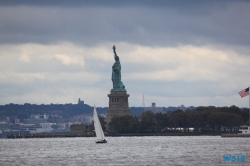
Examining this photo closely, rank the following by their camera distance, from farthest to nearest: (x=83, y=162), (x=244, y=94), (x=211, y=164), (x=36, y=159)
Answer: (x=244, y=94), (x=36, y=159), (x=83, y=162), (x=211, y=164)

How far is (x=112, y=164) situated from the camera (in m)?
103

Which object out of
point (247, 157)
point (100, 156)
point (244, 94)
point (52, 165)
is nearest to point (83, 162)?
point (52, 165)

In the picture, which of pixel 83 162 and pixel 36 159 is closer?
pixel 83 162

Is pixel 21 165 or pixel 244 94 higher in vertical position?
pixel 244 94

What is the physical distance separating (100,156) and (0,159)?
1341 cm

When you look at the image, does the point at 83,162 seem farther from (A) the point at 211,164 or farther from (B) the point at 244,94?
(B) the point at 244,94

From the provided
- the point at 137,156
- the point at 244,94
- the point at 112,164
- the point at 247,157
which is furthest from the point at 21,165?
the point at 244,94

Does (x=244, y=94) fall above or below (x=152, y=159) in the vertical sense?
above

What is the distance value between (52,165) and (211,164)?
1853 centimetres

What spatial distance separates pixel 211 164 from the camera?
99.4 m

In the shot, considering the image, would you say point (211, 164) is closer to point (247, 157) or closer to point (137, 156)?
point (247, 157)

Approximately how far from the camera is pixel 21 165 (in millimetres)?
105062

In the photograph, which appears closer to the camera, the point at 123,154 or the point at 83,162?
the point at 83,162

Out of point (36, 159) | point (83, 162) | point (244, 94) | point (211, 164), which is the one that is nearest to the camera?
point (211, 164)
